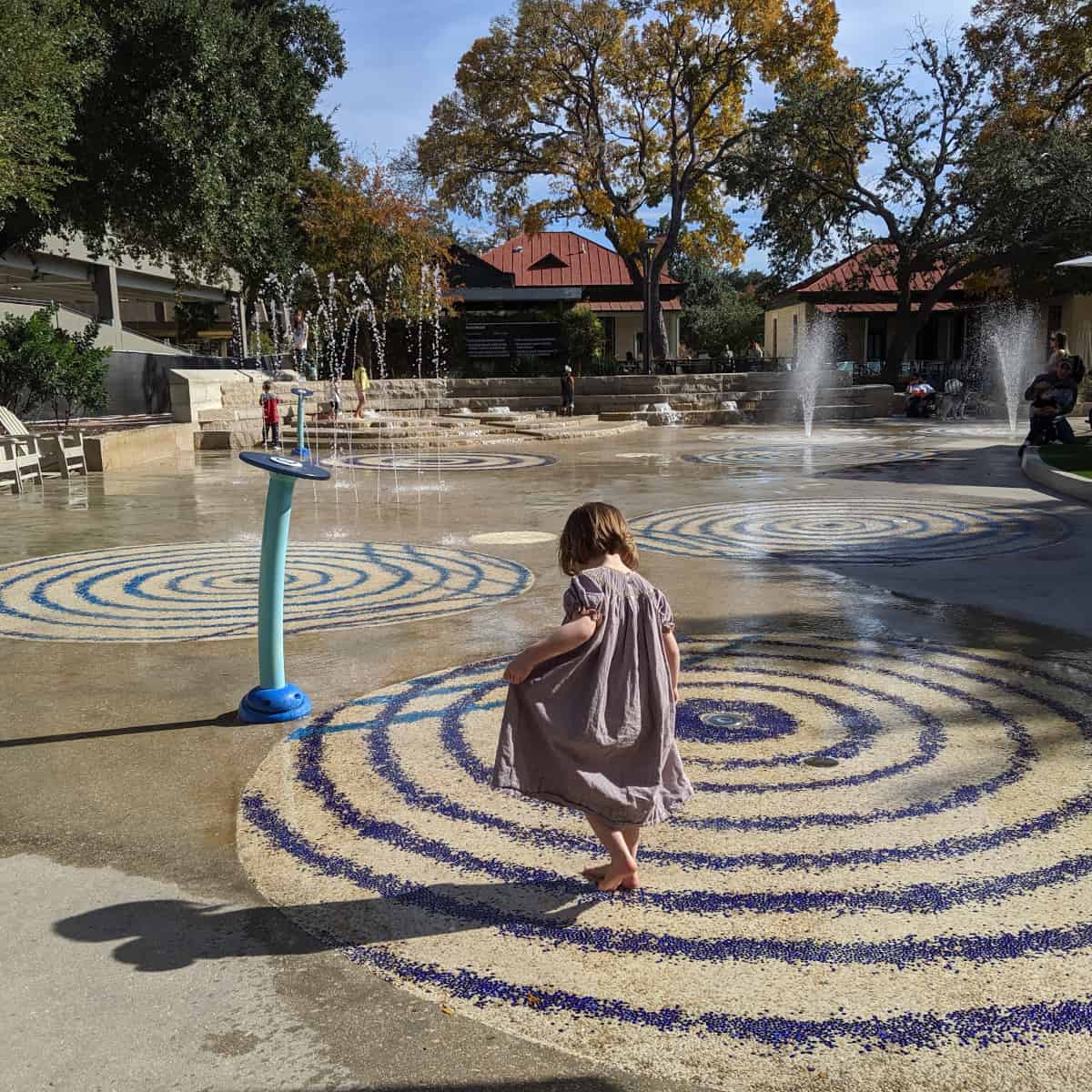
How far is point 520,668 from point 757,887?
3.45 ft

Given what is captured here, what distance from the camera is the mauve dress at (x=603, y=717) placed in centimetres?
308

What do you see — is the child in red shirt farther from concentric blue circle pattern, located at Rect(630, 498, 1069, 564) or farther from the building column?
the building column

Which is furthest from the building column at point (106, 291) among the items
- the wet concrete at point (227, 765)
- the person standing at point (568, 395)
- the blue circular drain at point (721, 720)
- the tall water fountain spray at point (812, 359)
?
the blue circular drain at point (721, 720)

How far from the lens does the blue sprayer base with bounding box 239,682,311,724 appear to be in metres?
4.98

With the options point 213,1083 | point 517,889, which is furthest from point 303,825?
point 213,1083

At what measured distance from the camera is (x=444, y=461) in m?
18.8

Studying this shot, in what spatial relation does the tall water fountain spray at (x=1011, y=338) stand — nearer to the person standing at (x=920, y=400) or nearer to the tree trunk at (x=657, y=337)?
the person standing at (x=920, y=400)

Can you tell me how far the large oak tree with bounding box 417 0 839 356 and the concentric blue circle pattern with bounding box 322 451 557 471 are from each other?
1549cm

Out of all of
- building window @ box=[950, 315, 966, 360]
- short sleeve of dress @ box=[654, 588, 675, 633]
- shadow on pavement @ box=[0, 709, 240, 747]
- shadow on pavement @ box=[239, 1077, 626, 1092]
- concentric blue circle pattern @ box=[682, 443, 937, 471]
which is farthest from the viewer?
building window @ box=[950, 315, 966, 360]

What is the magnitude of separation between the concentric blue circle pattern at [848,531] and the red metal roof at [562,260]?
33.1m

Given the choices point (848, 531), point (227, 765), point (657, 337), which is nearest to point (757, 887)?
point (227, 765)

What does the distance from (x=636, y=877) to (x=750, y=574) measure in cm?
517

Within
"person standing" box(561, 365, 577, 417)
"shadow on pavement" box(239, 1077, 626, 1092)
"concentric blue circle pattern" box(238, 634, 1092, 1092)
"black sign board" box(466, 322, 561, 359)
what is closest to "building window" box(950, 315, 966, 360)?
"black sign board" box(466, 322, 561, 359)

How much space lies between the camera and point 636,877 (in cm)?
337
